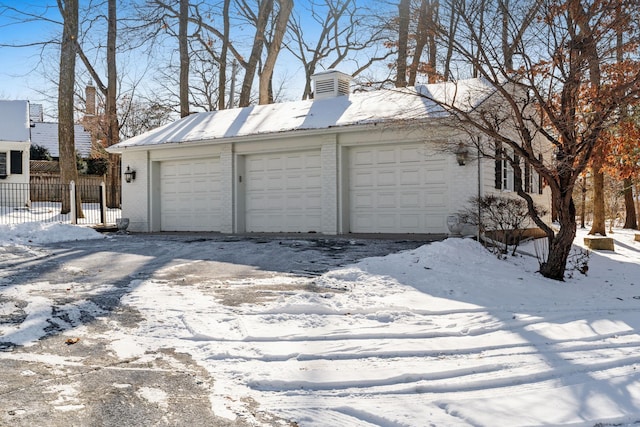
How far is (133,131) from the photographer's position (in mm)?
30438

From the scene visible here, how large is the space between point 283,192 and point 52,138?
68.6 ft

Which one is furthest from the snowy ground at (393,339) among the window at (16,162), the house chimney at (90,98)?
the house chimney at (90,98)

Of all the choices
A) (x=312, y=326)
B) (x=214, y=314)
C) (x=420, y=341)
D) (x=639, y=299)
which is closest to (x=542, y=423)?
(x=420, y=341)

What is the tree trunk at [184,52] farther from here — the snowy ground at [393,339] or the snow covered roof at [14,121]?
the snowy ground at [393,339]

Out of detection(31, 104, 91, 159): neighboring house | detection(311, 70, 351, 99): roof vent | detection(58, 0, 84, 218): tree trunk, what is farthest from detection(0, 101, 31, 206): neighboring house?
detection(311, 70, 351, 99): roof vent

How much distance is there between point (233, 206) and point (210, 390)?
426 inches

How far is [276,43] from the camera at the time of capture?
20.5 metres

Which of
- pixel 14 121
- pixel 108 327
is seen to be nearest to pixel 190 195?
pixel 108 327

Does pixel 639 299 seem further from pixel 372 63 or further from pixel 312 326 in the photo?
pixel 372 63

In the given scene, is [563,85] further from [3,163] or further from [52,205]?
[3,163]

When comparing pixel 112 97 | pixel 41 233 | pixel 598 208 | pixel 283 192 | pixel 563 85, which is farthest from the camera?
pixel 112 97

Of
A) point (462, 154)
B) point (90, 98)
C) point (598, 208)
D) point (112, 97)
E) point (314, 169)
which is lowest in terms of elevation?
point (598, 208)

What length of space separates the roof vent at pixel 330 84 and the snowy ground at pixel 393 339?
27.8ft

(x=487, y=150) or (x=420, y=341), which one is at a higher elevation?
(x=487, y=150)
